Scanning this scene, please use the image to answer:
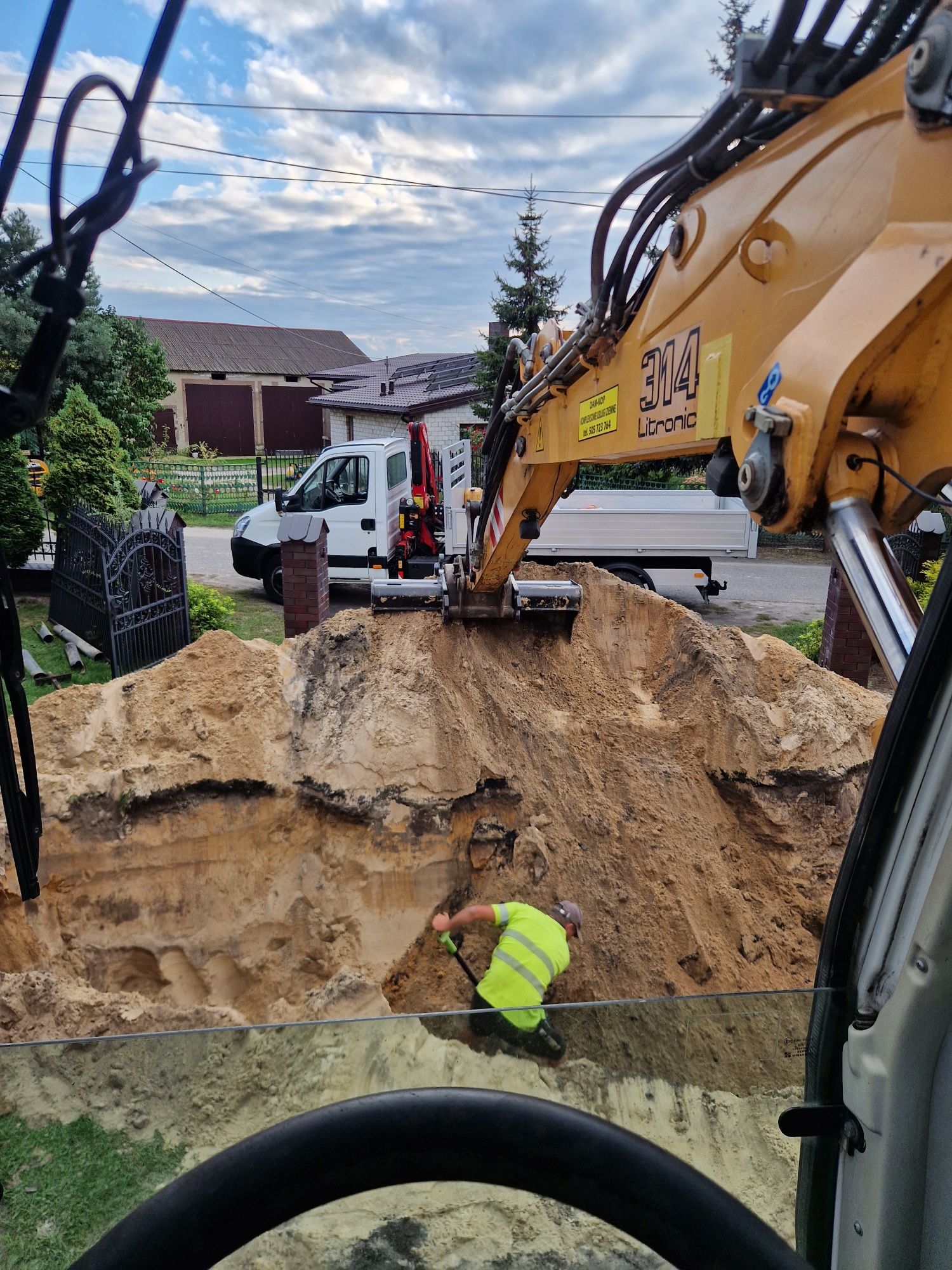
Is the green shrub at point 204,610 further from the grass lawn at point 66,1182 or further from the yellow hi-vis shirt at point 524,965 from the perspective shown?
the grass lawn at point 66,1182

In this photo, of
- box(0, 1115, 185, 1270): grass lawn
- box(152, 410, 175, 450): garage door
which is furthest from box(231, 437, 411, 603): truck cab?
box(152, 410, 175, 450): garage door

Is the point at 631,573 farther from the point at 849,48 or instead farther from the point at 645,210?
the point at 849,48

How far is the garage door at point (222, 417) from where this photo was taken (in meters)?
35.0

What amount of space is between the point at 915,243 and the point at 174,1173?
91.8 inches

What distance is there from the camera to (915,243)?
1.67 m

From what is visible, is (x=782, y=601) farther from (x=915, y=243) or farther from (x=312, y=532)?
(x=915, y=243)

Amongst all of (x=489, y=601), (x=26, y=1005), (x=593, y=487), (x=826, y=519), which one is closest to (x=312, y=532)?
(x=489, y=601)

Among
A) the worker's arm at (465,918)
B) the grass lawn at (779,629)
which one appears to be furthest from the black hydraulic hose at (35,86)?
the grass lawn at (779,629)

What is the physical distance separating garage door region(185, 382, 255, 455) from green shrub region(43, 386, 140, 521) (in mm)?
23412

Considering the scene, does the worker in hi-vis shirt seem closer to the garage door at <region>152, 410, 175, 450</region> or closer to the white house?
the white house

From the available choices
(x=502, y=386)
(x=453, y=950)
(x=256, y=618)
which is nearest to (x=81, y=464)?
(x=256, y=618)

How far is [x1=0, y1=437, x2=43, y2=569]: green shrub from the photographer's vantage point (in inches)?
488

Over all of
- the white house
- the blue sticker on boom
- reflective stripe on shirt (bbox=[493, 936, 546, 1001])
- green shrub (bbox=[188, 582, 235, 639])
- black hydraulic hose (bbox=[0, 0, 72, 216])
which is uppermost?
the white house

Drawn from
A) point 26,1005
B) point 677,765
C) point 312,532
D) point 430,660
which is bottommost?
point 26,1005
